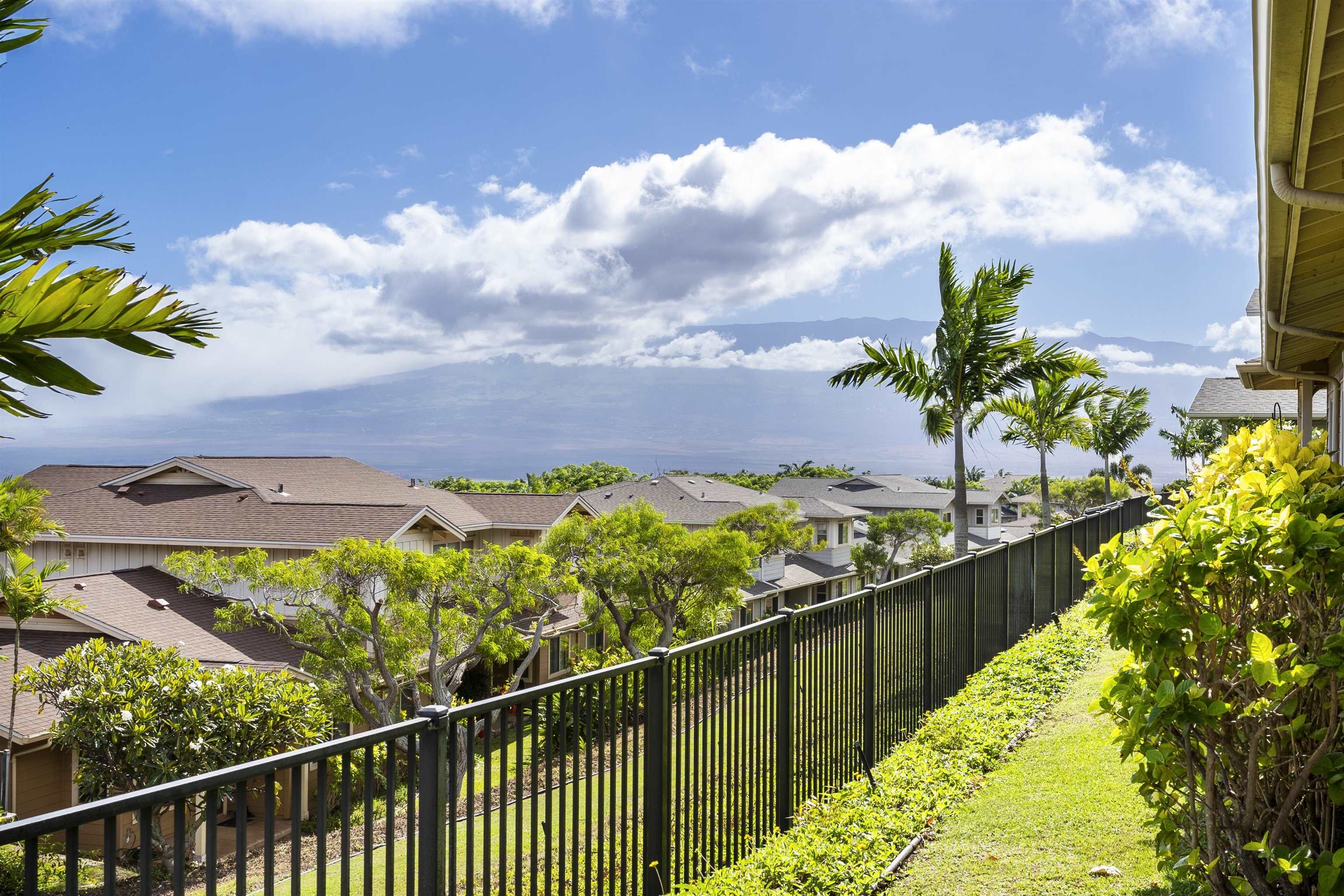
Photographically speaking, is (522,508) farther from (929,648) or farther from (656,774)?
(656,774)

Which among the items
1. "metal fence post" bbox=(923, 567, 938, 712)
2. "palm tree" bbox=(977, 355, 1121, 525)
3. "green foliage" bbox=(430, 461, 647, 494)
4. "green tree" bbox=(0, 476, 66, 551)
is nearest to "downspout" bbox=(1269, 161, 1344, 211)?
"metal fence post" bbox=(923, 567, 938, 712)

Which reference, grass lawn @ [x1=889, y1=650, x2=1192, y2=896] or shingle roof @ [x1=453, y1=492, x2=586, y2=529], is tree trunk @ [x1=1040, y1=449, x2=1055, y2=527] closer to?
shingle roof @ [x1=453, y1=492, x2=586, y2=529]

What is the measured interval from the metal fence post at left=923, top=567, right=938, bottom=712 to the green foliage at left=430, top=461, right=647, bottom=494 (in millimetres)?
54451

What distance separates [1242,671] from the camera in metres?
3.38

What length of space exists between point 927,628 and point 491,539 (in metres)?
26.1

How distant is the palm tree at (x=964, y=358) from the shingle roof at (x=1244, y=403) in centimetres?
331

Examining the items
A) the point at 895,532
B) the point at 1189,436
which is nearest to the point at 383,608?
the point at 895,532

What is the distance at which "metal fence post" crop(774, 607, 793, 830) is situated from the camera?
5.43 metres

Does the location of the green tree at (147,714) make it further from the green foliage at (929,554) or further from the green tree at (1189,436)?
the green tree at (1189,436)

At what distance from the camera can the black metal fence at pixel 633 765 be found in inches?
94.9

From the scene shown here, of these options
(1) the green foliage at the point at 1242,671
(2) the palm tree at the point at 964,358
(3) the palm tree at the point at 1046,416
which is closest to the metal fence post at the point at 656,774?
(1) the green foliage at the point at 1242,671

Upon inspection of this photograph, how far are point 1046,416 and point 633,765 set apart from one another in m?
29.3

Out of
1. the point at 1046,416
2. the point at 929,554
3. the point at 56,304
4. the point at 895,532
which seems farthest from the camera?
the point at 929,554

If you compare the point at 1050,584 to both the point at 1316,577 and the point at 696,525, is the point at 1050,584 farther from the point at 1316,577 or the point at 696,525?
the point at 696,525
